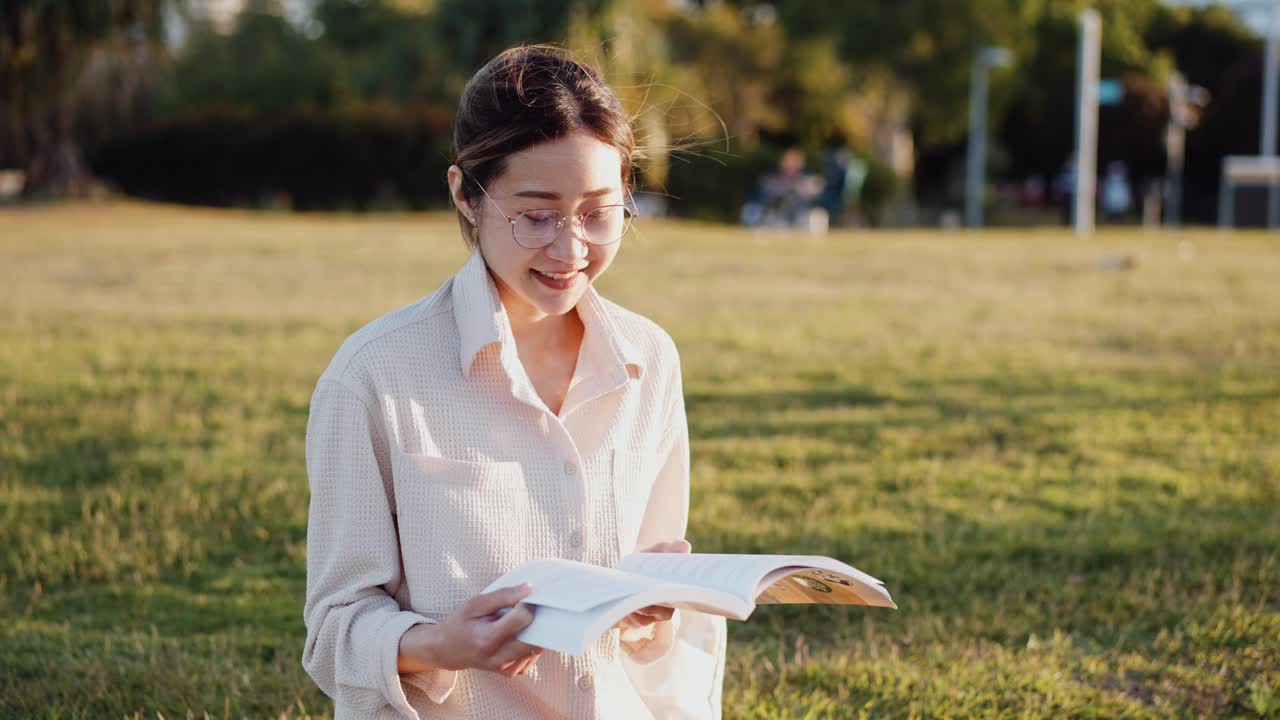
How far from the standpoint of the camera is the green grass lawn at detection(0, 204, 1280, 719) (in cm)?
398

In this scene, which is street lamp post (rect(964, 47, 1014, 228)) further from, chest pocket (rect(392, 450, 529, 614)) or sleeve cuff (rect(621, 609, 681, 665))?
chest pocket (rect(392, 450, 529, 614))

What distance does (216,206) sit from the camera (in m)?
37.3

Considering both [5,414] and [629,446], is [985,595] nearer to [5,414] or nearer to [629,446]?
[629,446]

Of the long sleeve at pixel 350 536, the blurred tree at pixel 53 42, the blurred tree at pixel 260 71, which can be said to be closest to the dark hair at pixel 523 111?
the long sleeve at pixel 350 536

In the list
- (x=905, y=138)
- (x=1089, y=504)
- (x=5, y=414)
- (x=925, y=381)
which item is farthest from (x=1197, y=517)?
(x=905, y=138)

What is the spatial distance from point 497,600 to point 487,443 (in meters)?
0.36

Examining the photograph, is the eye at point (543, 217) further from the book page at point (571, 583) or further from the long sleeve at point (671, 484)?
the book page at point (571, 583)

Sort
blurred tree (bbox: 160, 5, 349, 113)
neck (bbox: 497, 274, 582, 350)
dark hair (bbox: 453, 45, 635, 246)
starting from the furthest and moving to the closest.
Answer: blurred tree (bbox: 160, 5, 349, 113) < neck (bbox: 497, 274, 582, 350) < dark hair (bbox: 453, 45, 635, 246)

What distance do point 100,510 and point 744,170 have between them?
34735 mm

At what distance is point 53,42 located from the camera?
91.8 feet

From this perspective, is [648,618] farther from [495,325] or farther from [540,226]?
[540,226]

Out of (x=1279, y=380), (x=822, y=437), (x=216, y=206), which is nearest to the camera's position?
(x=822, y=437)

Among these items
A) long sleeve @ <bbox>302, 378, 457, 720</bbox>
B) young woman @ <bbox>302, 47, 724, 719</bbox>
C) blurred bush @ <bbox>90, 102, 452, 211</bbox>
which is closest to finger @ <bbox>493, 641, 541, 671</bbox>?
young woman @ <bbox>302, 47, 724, 719</bbox>

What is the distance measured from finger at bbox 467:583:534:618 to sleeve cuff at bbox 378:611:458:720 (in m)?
0.15
